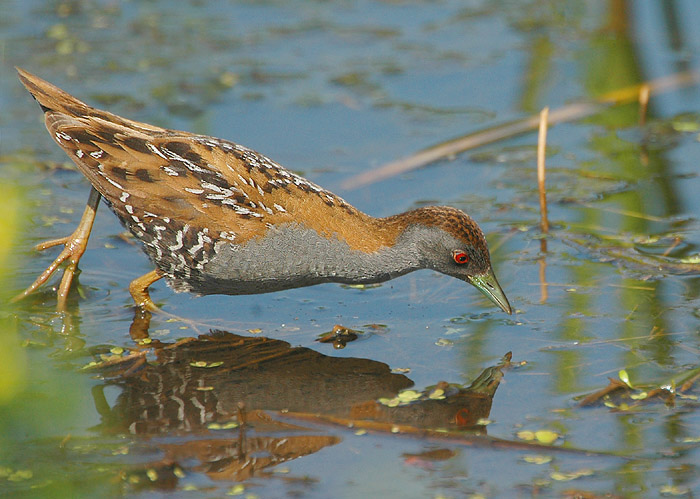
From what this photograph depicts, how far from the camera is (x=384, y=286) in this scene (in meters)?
6.45

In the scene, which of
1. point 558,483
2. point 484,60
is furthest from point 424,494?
point 484,60

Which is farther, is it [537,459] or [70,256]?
[70,256]

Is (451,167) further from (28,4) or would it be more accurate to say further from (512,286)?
(28,4)

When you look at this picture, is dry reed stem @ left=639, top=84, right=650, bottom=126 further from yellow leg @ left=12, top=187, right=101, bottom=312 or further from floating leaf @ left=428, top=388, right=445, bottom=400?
yellow leg @ left=12, top=187, right=101, bottom=312

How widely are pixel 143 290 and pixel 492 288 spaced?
209 centimetres

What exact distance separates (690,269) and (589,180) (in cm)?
171

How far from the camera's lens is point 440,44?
10242 millimetres

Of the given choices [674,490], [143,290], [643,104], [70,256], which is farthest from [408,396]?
[643,104]

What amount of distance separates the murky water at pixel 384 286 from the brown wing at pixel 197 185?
2.07 ft

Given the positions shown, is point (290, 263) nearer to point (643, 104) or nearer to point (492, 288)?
point (492, 288)

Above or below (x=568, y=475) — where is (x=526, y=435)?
above

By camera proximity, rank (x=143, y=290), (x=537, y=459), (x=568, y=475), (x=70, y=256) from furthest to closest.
A: (x=70, y=256), (x=143, y=290), (x=537, y=459), (x=568, y=475)

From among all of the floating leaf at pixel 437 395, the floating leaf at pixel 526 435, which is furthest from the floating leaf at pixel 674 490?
the floating leaf at pixel 437 395

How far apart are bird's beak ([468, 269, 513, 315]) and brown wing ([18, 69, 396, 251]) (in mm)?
564
